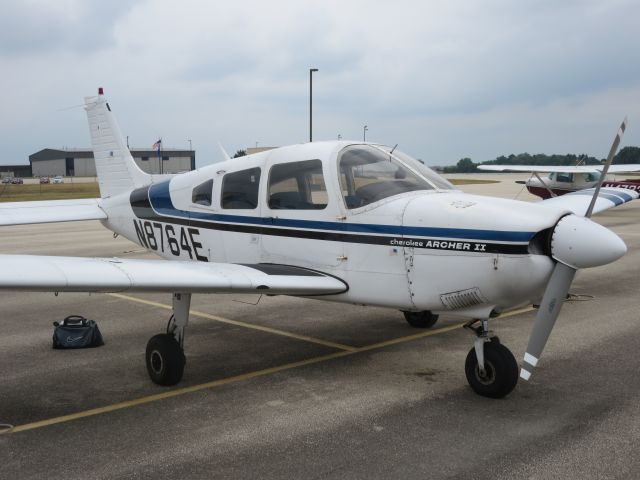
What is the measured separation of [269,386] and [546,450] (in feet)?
8.61

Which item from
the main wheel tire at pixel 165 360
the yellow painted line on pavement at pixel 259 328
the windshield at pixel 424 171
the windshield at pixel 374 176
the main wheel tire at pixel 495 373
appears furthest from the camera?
the yellow painted line on pavement at pixel 259 328

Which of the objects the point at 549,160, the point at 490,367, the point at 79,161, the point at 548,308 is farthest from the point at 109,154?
the point at 79,161

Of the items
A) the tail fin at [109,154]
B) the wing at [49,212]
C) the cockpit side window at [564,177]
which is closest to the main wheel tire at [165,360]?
the wing at [49,212]

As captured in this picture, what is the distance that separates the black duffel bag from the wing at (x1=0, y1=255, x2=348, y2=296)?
216 centimetres

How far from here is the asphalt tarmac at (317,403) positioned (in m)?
4.51

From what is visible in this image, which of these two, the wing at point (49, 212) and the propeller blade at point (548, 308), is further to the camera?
the wing at point (49, 212)

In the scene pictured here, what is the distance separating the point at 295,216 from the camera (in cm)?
700

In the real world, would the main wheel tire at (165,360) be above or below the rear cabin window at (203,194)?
below

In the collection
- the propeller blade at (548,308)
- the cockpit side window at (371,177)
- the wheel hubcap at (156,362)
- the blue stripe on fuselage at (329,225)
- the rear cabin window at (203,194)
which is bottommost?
the wheel hubcap at (156,362)

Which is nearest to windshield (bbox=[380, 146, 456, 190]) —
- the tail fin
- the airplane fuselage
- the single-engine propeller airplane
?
the tail fin

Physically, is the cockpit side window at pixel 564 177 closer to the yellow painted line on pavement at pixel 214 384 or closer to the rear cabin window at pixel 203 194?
the yellow painted line on pavement at pixel 214 384

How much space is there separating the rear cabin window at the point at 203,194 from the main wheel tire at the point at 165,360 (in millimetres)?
2133

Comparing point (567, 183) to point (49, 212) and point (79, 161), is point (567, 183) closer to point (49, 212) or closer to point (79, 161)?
point (49, 212)

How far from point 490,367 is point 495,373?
0.27ft
